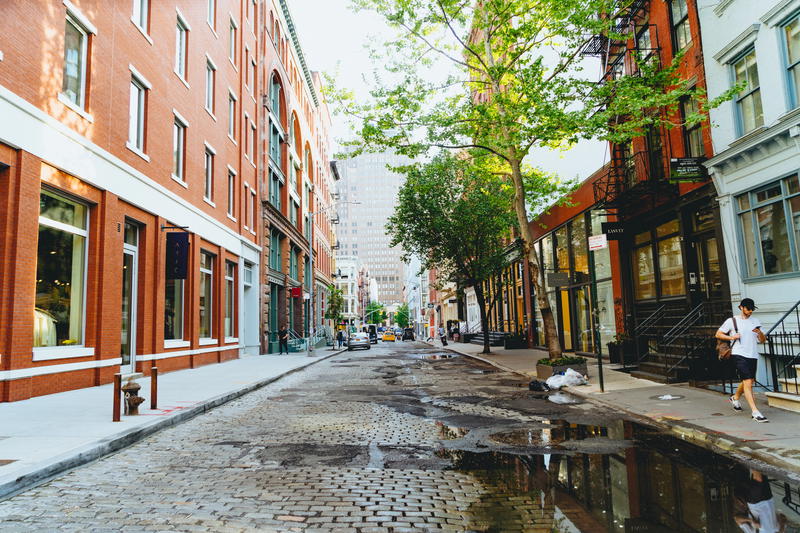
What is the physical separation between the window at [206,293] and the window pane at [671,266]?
652 inches

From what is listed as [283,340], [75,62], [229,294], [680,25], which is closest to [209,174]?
[229,294]

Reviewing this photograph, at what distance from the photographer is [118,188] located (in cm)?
1426

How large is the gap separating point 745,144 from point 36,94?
582 inches

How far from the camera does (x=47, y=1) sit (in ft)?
36.9

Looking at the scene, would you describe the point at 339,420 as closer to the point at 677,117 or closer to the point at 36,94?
the point at 36,94

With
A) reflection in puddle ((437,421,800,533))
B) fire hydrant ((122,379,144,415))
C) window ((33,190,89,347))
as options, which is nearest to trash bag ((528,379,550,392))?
reflection in puddle ((437,421,800,533))

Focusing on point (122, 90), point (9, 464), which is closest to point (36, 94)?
point (122, 90)

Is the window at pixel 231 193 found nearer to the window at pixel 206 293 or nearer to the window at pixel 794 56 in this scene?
the window at pixel 206 293

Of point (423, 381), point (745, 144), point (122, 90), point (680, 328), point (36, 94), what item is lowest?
point (423, 381)

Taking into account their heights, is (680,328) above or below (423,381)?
above

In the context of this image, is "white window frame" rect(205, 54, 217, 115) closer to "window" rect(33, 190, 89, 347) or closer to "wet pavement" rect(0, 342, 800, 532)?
"window" rect(33, 190, 89, 347)

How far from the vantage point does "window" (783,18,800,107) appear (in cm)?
1034

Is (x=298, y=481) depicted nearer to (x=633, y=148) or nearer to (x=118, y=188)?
(x=118, y=188)

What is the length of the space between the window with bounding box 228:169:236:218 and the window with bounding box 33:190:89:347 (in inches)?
486
